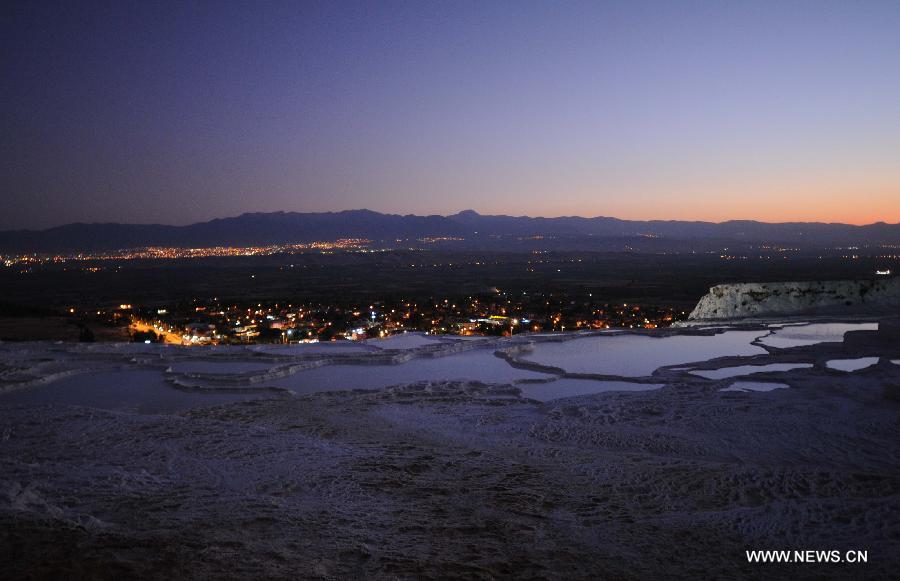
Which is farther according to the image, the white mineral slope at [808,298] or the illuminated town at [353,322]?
the illuminated town at [353,322]

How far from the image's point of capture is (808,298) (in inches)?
574

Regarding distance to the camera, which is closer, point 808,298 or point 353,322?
point 808,298

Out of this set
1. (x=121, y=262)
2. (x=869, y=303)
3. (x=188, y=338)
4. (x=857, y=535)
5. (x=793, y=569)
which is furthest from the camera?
(x=121, y=262)

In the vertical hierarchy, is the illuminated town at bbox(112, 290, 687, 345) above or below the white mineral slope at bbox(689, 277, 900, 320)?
below

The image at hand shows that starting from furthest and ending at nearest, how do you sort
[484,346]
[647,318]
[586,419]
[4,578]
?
[647,318] < [484,346] < [586,419] < [4,578]

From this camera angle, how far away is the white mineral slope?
14.1 metres

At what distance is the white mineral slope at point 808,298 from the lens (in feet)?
46.2

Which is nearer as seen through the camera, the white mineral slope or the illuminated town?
the white mineral slope

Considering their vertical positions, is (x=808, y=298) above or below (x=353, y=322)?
above

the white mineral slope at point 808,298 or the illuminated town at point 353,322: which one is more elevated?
the white mineral slope at point 808,298

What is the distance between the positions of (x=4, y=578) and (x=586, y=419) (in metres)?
4.19

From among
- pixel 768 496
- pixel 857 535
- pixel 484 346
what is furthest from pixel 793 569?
pixel 484 346

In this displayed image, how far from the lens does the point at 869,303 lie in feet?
46.5

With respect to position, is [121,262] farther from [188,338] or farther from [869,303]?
[869,303]
